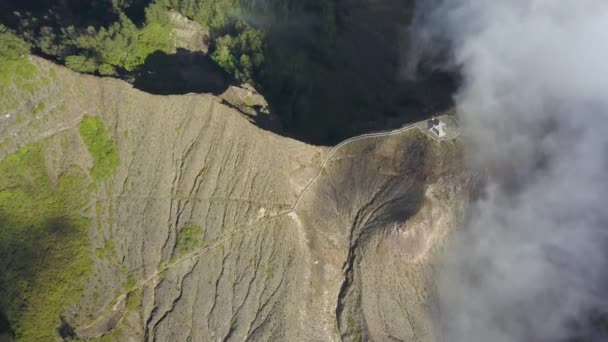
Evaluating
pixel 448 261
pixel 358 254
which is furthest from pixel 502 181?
pixel 358 254

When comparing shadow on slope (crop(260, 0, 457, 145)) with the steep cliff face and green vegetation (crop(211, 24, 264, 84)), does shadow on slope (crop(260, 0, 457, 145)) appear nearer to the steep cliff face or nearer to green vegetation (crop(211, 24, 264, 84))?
green vegetation (crop(211, 24, 264, 84))

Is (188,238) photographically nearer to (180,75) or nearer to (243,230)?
(243,230)

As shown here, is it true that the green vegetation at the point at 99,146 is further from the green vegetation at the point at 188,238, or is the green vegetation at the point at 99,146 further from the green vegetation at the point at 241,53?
the green vegetation at the point at 241,53

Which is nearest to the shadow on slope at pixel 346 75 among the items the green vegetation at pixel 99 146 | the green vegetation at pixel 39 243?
the green vegetation at pixel 99 146

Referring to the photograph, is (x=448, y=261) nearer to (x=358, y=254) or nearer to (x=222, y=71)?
Result: (x=358, y=254)

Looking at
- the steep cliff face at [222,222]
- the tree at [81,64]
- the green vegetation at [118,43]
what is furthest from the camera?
the green vegetation at [118,43]

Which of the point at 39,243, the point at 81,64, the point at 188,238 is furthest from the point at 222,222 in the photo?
the point at 81,64

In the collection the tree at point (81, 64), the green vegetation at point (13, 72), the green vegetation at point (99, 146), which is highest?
the tree at point (81, 64)

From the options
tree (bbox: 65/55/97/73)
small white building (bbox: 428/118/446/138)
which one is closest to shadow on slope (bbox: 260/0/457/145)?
small white building (bbox: 428/118/446/138)
